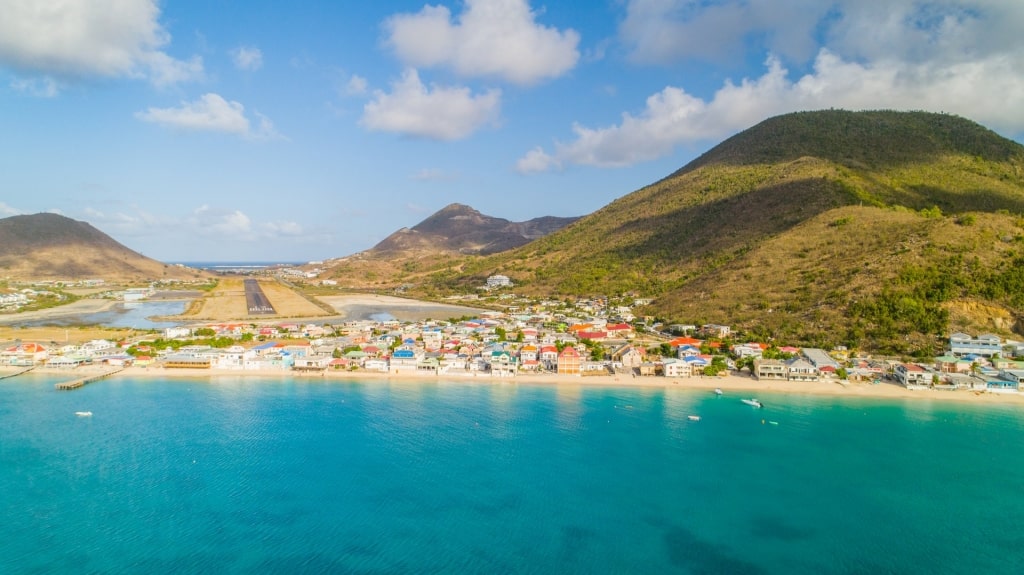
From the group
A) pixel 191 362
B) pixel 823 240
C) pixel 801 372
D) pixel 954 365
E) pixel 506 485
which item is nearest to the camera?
pixel 506 485

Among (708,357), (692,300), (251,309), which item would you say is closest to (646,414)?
(708,357)

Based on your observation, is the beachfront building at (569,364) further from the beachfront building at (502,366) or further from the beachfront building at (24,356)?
the beachfront building at (24,356)

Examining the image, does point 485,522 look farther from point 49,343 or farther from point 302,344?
point 49,343

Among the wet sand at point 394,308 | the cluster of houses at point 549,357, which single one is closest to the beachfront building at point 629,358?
the cluster of houses at point 549,357

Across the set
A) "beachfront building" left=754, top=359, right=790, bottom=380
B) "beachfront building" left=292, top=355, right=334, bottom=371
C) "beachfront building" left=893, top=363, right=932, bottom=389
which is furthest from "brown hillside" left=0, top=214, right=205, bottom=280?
"beachfront building" left=893, top=363, right=932, bottom=389

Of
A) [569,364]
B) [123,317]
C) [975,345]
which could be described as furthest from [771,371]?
[123,317]

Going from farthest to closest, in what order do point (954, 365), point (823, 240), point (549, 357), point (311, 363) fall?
point (823, 240) → point (549, 357) → point (311, 363) → point (954, 365)

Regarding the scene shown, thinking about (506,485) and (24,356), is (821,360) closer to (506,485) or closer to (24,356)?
(506,485)
